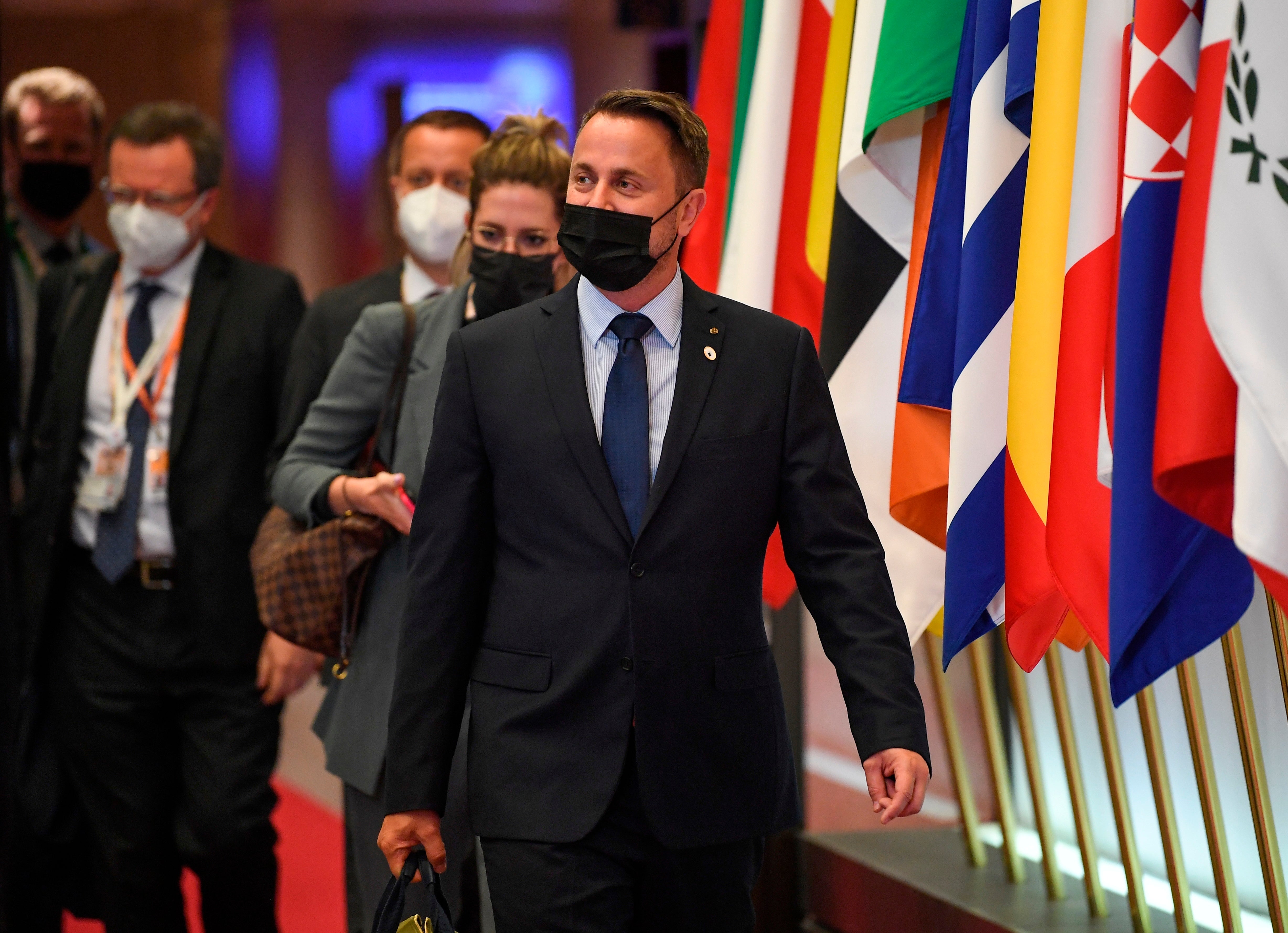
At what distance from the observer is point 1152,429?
2209 mm

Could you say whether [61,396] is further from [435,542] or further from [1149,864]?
[1149,864]

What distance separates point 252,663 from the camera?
3.82 metres

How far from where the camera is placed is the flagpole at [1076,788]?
10.5 feet

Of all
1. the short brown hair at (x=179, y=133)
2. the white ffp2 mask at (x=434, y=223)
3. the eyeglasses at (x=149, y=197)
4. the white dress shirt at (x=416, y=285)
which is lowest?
the white dress shirt at (x=416, y=285)

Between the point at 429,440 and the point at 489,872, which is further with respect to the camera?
the point at 429,440

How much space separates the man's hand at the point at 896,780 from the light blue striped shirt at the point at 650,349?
0.54 meters

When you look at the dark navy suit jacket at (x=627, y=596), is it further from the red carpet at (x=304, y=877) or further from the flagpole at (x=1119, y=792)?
the red carpet at (x=304, y=877)

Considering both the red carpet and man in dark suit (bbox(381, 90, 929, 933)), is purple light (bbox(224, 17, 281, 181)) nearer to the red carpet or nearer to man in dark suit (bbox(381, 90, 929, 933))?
the red carpet

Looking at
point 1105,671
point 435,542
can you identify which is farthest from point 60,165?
point 1105,671

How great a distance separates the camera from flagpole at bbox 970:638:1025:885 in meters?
3.46

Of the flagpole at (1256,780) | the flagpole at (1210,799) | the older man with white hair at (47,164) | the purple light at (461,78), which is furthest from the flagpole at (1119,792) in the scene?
the purple light at (461,78)

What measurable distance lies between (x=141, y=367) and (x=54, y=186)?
49.5 inches

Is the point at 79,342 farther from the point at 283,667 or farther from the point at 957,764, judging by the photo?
the point at 957,764

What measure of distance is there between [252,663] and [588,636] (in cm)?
190
